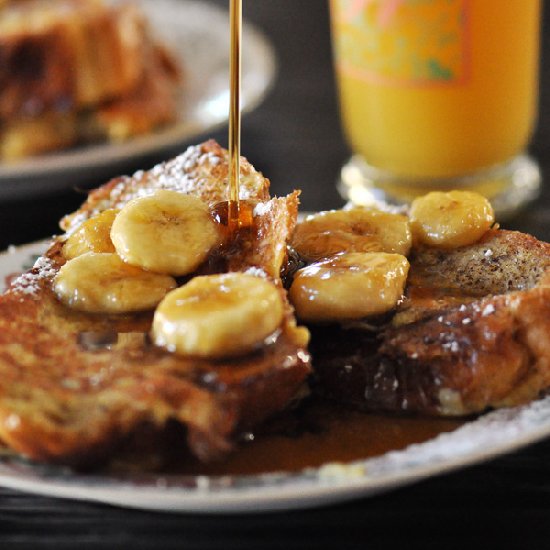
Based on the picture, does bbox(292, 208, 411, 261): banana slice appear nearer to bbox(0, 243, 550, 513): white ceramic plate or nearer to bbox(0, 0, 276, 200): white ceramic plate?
bbox(0, 243, 550, 513): white ceramic plate

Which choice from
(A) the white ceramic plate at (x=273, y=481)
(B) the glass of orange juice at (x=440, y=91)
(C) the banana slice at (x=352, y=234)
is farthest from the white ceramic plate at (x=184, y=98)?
(A) the white ceramic plate at (x=273, y=481)

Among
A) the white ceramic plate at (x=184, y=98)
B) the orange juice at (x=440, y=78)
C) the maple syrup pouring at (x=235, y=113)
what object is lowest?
the white ceramic plate at (x=184, y=98)

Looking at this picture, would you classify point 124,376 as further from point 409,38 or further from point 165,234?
point 409,38

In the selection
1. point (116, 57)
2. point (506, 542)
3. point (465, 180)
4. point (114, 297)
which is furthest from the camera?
point (116, 57)

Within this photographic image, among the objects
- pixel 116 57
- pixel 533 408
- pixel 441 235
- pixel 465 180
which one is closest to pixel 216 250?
pixel 441 235

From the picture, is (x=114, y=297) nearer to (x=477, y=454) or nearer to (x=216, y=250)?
(x=216, y=250)

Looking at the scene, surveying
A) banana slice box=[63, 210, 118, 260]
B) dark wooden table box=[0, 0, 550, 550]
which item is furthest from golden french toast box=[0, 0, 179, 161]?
dark wooden table box=[0, 0, 550, 550]

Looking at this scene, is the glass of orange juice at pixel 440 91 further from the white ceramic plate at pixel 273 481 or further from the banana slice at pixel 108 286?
the white ceramic plate at pixel 273 481

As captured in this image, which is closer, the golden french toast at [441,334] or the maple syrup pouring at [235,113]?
the golden french toast at [441,334]
